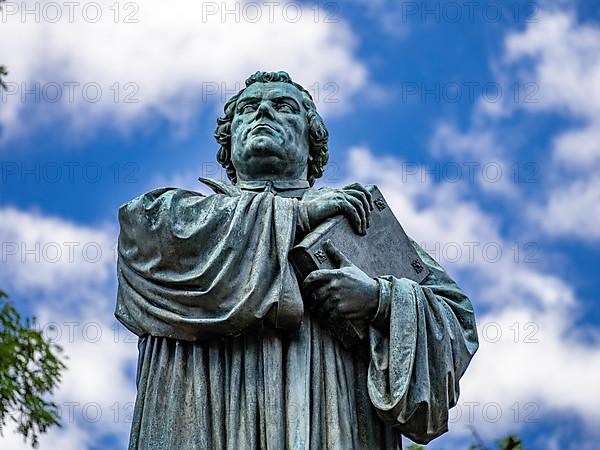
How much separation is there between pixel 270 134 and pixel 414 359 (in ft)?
6.71

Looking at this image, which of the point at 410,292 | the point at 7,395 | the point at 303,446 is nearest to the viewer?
the point at 303,446

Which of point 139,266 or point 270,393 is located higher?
point 139,266

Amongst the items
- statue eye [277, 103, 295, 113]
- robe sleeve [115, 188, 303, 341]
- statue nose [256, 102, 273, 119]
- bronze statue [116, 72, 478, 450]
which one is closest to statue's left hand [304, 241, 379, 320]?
bronze statue [116, 72, 478, 450]

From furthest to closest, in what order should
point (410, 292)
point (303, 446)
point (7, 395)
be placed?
point (7, 395)
point (410, 292)
point (303, 446)

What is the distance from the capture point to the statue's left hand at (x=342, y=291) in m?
9.87

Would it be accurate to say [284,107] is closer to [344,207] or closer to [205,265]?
[344,207]

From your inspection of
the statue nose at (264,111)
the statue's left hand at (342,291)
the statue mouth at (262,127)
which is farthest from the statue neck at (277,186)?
the statue's left hand at (342,291)

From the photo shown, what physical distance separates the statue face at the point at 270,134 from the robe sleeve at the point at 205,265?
0.62 metres

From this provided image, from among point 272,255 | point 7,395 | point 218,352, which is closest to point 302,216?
point 272,255

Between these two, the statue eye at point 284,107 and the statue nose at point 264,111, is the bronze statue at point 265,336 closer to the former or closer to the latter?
the statue nose at point 264,111

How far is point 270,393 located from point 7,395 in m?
4.09

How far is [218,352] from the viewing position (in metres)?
9.88

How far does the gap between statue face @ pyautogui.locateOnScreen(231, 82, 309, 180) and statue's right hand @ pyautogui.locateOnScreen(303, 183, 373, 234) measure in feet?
1.80

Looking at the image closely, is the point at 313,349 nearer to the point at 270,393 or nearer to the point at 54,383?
the point at 270,393
